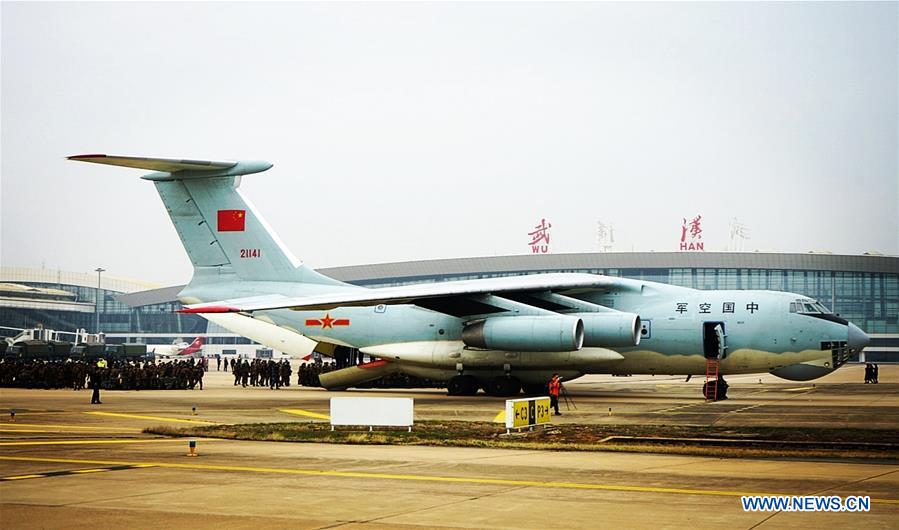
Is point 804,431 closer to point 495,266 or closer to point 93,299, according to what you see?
point 495,266

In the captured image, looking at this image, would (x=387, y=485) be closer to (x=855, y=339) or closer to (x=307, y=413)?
(x=307, y=413)

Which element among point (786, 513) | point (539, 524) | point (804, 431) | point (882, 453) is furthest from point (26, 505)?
point (804, 431)

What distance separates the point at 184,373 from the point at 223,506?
1218 inches

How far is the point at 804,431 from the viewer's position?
18.2 metres

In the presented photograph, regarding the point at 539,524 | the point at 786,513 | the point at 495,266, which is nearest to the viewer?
the point at 539,524

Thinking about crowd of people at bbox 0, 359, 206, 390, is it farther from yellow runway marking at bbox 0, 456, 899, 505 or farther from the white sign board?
yellow runway marking at bbox 0, 456, 899, 505

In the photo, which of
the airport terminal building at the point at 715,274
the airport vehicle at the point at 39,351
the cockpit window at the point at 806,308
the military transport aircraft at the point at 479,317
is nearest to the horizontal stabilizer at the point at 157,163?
the military transport aircraft at the point at 479,317

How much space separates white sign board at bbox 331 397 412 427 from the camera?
60.1ft

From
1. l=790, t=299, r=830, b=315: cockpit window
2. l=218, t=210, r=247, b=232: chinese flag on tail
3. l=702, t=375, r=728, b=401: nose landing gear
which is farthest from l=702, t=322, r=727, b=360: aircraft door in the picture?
l=218, t=210, r=247, b=232: chinese flag on tail

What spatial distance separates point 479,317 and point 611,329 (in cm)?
426

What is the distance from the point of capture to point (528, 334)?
91.7ft

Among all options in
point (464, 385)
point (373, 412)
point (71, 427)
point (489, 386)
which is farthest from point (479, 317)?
point (71, 427)

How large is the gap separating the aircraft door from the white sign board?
12.9 meters

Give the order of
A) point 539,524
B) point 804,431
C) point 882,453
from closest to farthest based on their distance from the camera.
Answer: point 539,524
point 882,453
point 804,431
